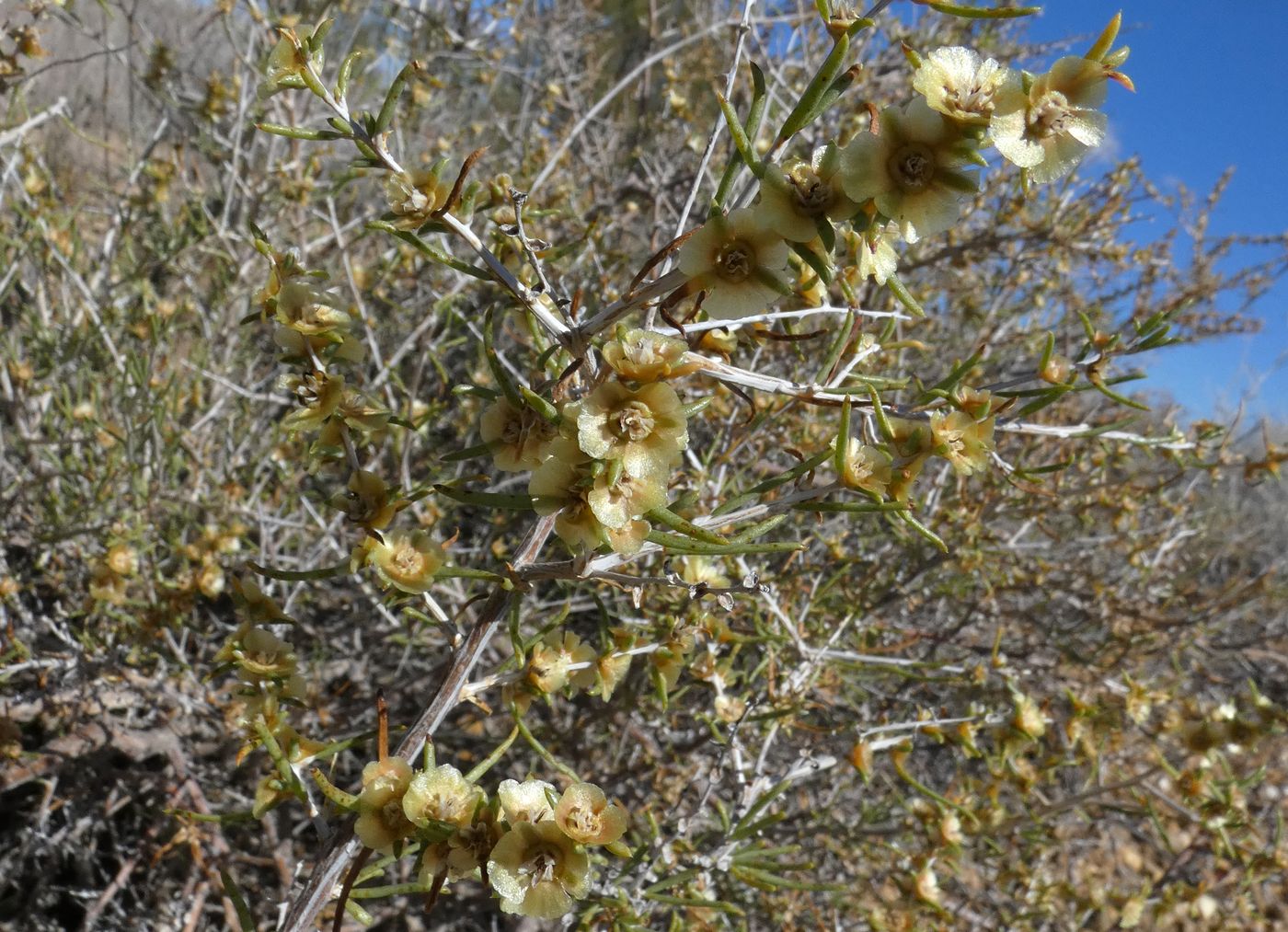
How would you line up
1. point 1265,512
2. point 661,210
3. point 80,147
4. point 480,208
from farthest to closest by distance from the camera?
point 1265,512 → point 80,147 → point 661,210 → point 480,208

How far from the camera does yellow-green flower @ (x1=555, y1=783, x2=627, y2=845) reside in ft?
3.38

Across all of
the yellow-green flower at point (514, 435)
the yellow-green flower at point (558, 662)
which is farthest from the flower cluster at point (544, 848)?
the yellow-green flower at point (514, 435)

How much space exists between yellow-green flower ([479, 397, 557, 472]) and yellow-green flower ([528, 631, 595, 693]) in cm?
41

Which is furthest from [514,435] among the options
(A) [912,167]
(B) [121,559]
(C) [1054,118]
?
(B) [121,559]

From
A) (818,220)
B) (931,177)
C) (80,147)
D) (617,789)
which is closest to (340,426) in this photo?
(818,220)

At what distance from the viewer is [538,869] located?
3.37 feet

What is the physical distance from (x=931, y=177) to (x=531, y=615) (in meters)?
1.95

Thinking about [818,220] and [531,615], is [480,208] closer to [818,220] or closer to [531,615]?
[818,220]

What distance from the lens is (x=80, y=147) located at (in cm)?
623

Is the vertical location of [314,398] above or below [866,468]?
below

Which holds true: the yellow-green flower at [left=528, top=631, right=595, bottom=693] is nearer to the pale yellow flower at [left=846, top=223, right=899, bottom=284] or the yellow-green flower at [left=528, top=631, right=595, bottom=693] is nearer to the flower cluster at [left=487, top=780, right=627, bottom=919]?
the flower cluster at [left=487, top=780, right=627, bottom=919]

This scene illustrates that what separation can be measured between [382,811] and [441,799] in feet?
0.28

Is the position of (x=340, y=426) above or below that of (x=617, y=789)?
above

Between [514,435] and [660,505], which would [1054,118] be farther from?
[514,435]
